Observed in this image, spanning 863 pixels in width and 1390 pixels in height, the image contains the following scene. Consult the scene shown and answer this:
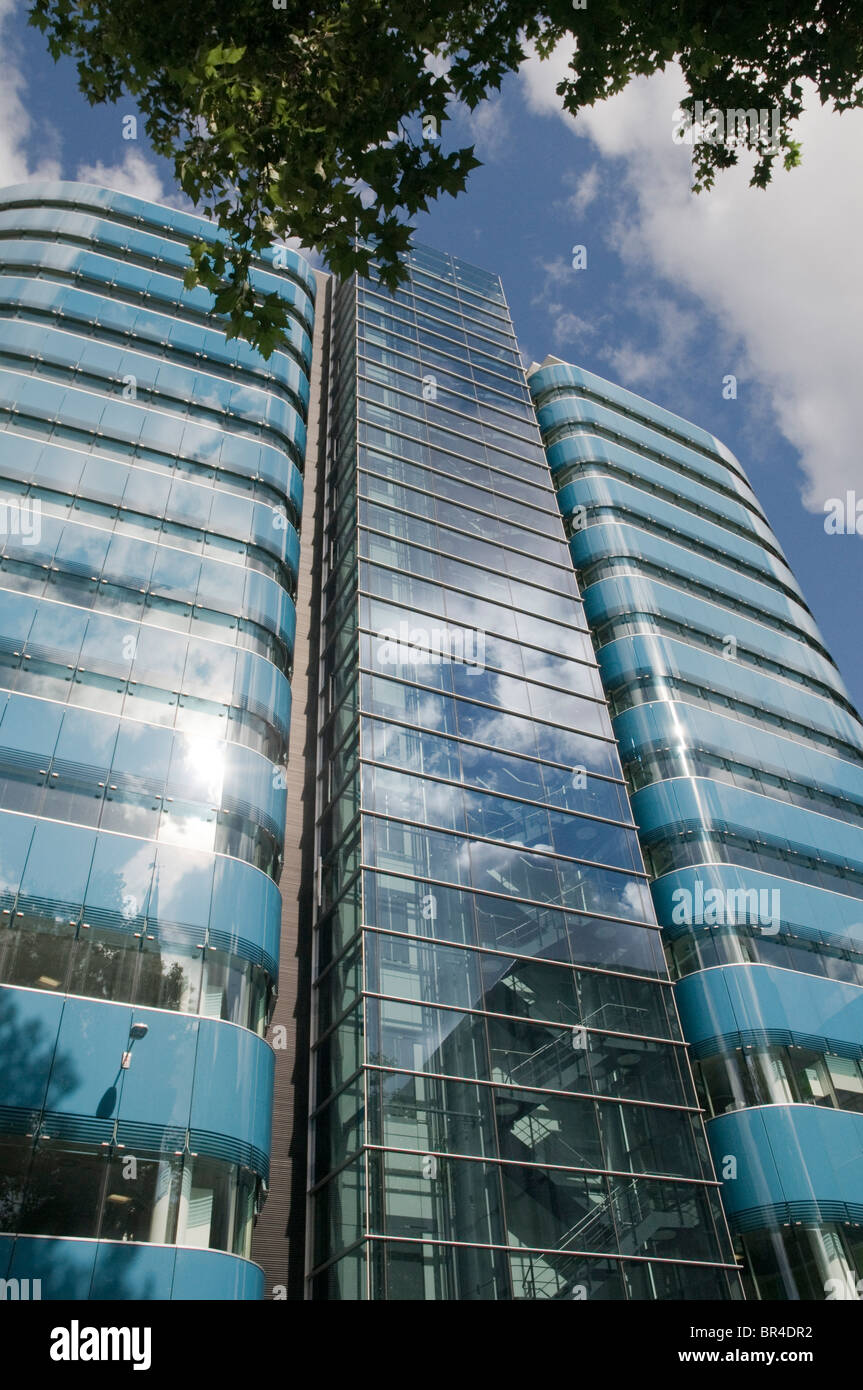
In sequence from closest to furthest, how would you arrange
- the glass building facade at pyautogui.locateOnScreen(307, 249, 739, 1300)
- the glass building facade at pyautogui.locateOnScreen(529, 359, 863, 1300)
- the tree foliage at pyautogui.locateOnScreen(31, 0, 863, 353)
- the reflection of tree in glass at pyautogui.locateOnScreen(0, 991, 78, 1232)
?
the tree foliage at pyautogui.locateOnScreen(31, 0, 863, 353), the reflection of tree in glass at pyautogui.locateOnScreen(0, 991, 78, 1232), the glass building facade at pyautogui.locateOnScreen(307, 249, 739, 1300), the glass building facade at pyautogui.locateOnScreen(529, 359, 863, 1300)

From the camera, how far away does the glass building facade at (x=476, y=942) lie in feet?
52.9

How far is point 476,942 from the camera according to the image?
64.2 ft

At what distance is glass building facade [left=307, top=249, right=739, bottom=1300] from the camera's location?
16109 mm

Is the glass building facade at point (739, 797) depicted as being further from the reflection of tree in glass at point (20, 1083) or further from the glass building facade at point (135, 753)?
the reflection of tree in glass at point (20, 1083)

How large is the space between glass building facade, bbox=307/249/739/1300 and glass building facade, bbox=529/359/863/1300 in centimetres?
182

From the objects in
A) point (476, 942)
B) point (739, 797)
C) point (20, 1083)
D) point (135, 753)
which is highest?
point (739, 797)

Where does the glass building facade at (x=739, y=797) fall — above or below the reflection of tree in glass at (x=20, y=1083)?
above

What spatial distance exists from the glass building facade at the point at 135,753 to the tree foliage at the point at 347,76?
1270 cm

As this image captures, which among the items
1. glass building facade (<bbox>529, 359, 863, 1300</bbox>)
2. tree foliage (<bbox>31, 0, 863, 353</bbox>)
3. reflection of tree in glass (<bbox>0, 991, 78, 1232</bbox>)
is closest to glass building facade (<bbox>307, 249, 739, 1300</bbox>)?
glass building facade (<bbox>529, 359, 863, 1300</bbox>)

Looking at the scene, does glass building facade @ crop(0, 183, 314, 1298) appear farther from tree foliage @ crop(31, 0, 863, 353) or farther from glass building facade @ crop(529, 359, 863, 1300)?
tree foliage @ crop(31, 0, 863, 353)

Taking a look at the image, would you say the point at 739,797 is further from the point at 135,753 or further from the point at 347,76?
the point at 347,76

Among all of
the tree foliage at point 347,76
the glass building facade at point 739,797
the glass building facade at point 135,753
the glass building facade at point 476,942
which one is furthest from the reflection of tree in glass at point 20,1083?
the glass building facade at point 739,797

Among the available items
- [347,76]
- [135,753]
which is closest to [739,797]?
[135,753]

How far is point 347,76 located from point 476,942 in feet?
51.3
